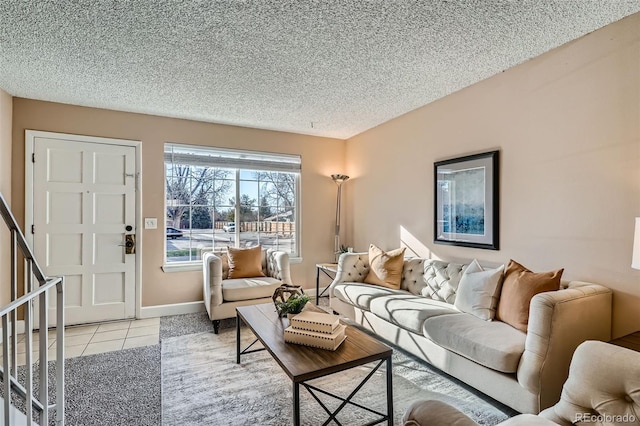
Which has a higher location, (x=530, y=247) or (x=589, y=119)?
(x=589, y=119)

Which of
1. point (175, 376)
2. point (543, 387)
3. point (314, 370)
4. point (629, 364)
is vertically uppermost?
point (629, 364)

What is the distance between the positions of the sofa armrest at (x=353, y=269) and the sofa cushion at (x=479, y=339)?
131cm

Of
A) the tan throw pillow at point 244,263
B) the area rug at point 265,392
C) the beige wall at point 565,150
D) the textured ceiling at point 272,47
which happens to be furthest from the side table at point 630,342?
the tan throw pillow at point 244,263

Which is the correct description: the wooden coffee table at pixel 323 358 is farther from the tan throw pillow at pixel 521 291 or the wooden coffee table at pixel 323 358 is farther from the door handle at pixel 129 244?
the door handle at pixel 129 244

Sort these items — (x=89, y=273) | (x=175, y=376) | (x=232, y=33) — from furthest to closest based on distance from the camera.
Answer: (x=89, y=273) < (x=175, y=376) < (x=232, y=33)

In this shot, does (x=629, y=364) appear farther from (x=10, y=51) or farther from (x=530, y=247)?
(x=10, y=51)

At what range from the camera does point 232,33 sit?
7.16 ft

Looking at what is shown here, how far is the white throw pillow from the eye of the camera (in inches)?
91.9

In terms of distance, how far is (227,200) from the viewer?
436 centimetres

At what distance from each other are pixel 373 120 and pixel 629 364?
345 cm

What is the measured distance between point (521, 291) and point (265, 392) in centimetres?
186

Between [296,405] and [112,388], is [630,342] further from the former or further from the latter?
[112,388]

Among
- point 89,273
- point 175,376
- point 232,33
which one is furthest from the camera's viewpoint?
point 89,273

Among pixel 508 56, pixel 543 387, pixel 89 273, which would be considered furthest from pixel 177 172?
pixel 543 387
